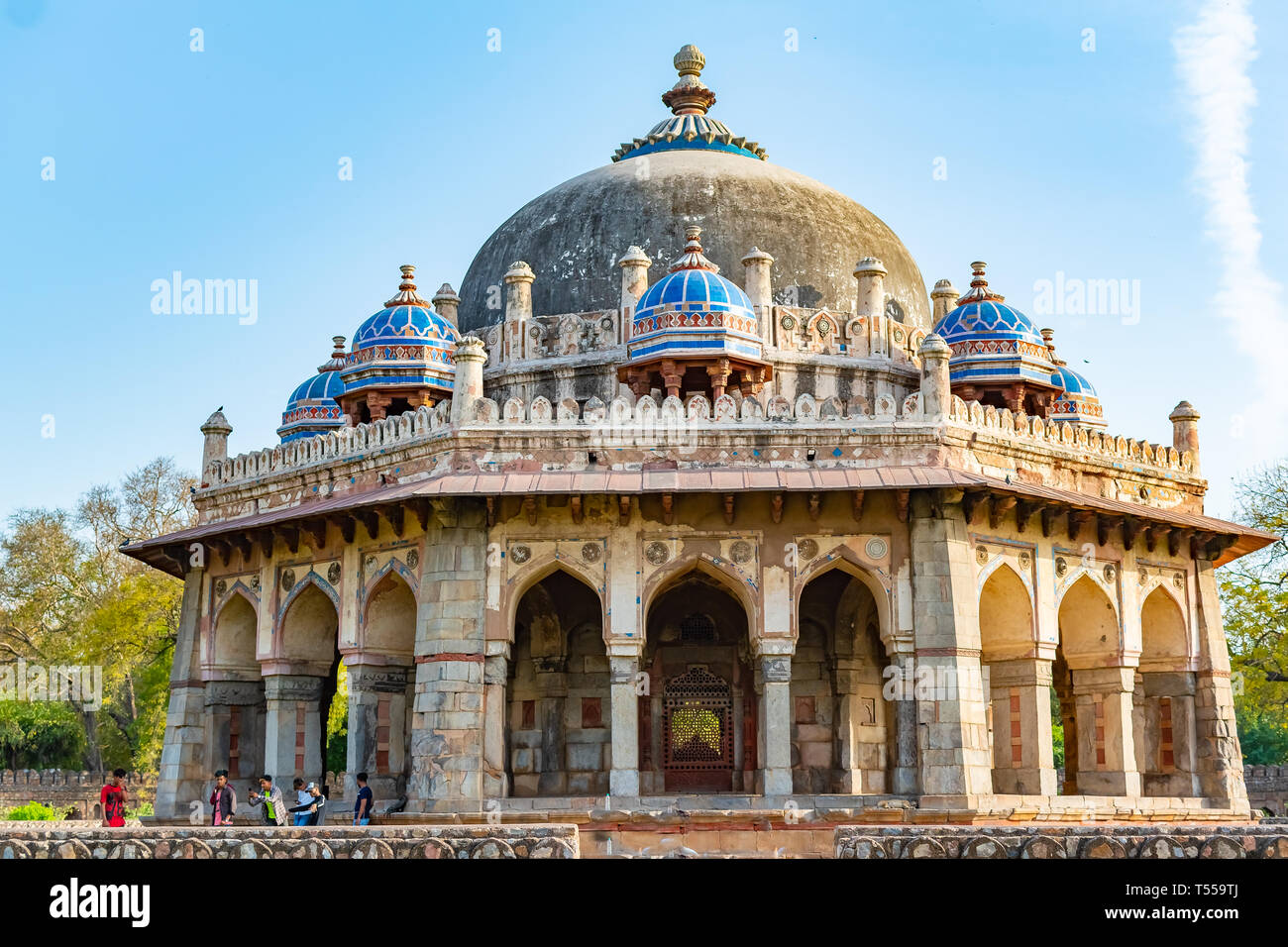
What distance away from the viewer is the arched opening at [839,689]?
859 inches

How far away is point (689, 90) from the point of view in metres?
28.3

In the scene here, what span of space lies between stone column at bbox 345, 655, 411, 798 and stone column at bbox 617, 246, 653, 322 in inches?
238

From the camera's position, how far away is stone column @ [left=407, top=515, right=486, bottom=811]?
18.7 metres

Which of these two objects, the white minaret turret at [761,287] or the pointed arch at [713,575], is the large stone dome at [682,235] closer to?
the white minaret turret at [761,287]

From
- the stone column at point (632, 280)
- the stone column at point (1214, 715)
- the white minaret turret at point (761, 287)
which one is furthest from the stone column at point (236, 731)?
the stone column at point (1214, 715)

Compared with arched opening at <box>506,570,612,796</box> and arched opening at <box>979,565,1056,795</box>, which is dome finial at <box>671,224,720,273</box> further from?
arched opening at <box>979,565,1056,795</box>

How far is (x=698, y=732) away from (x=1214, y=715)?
293 inches

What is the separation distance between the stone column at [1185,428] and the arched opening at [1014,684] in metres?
5.19

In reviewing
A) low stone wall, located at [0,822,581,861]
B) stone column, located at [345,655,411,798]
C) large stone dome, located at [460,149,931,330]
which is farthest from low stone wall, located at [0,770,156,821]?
low stone wall, located at [0,822,581,861]

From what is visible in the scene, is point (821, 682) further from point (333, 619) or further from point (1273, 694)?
point (1273, 694)

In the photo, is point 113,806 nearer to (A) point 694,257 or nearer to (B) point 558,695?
(B) point 558,695

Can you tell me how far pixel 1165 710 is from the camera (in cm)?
2295

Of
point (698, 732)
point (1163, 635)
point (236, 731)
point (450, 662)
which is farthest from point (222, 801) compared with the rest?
point (1163, 635)

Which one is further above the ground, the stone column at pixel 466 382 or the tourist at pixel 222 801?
the stone column at pixel 466 382
